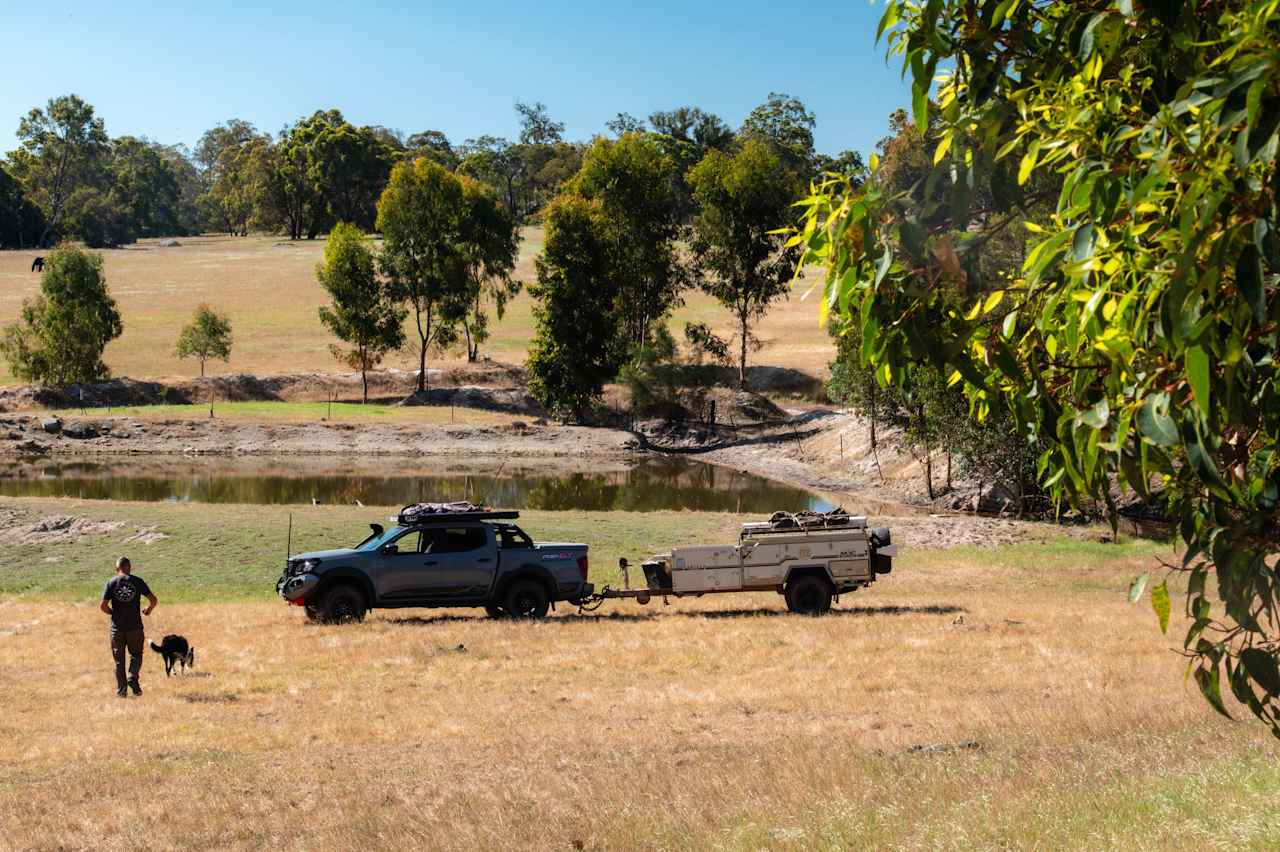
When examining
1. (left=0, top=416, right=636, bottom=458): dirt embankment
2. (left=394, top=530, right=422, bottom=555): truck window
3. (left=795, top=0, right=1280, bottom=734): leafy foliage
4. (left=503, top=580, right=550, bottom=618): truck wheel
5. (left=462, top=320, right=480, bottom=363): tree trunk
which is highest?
(left=795, top=0, right=1280, bottom=734): leafy foliage

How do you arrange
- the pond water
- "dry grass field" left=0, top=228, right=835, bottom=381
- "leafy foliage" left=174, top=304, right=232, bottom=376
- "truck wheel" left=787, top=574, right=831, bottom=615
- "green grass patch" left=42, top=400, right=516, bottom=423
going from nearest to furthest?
"truck wheel" left=787, top=574, right=831, bottom=615
the pond water
"green grass patch" left=42, top=400, right=516, bottom=423
"leafy foliage" left=174, top=304, right=232, bottom=376
"dry grass field" left=0, top=228, right=835, bottom=381

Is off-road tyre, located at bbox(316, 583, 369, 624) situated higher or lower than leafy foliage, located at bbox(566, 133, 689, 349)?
lower

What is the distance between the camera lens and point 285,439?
2591 inches

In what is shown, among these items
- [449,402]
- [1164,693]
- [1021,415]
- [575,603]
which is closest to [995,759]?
[1164,693]

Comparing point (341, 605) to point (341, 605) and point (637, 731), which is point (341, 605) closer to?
point (341, 605)

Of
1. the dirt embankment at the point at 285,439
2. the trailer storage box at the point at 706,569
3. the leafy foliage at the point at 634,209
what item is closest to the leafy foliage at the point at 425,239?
the leafy foliage at the point at 634,209

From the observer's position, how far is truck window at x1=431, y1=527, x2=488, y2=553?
72.2 ft

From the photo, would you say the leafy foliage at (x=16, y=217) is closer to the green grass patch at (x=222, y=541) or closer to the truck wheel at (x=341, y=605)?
the green grass patch at (x=222, y=541)

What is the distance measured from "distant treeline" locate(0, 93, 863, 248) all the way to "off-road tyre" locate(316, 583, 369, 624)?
10965 cm

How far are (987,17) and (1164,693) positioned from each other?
34.2 ft

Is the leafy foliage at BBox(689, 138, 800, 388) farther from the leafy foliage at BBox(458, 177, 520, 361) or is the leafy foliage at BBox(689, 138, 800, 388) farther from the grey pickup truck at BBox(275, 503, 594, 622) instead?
the grey pickup truck at BBox(275, 503, 594, 622)

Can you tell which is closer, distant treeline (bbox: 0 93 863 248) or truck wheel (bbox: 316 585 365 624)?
truck wheel (bbox: 316 585 365 624)

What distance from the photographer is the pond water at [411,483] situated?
1866 inches

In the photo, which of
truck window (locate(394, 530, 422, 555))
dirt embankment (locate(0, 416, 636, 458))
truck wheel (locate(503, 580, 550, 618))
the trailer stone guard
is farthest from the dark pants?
dirt embankment (locate(0, 416, 636, 458))
